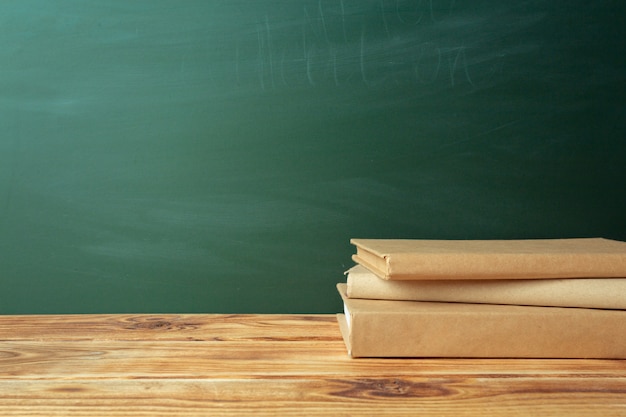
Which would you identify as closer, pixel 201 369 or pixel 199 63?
pixel 201 369

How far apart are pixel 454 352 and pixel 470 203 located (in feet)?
1.31

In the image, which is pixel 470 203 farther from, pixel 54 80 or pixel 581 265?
pixel 54 80

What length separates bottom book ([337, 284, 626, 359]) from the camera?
0.78 m

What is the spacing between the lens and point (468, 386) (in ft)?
2.26

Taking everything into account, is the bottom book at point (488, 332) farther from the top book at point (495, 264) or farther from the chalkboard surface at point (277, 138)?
the chalkboard surface at point (277, 138)

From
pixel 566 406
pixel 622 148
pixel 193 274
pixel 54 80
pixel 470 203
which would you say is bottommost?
pixel 566 406

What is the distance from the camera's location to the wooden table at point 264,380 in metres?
0.62

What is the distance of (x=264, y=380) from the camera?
70 cm

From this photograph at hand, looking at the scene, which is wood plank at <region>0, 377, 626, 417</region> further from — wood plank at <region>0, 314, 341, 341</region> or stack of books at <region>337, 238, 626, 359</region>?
wood plank at <region>0, 314, 341, 341</region>

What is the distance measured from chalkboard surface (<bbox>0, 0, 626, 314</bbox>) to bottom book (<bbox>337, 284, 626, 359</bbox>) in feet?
1.05

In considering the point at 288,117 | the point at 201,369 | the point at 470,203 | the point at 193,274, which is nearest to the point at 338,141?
the point at 288,117

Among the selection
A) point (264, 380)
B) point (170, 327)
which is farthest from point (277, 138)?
point (264, 380)

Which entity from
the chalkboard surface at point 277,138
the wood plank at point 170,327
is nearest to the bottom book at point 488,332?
the wood plank at point 170,327

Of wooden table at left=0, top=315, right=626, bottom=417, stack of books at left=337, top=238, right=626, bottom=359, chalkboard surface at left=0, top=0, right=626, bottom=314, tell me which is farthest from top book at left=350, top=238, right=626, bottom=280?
chalkboard surface at left=0, top=0, right=626, bottom=314
